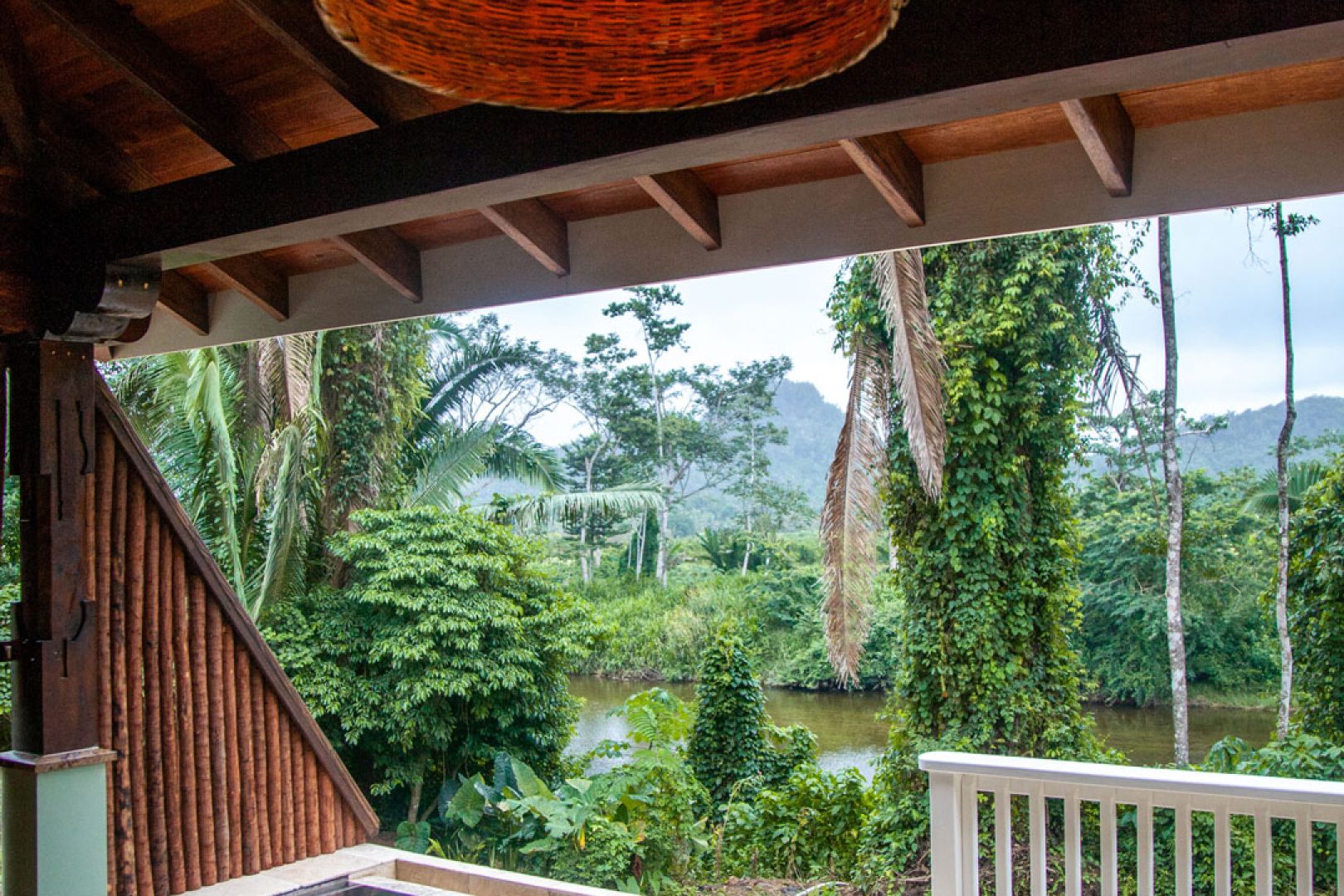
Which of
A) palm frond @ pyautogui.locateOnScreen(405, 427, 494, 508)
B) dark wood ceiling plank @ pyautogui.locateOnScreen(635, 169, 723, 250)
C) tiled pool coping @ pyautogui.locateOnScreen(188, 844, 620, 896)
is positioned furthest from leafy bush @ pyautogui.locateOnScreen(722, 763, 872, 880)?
palm frond @ pyautogui.locateOnScreen(405, 427, 494, 508)

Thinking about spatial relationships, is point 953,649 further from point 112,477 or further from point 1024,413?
point 112,477

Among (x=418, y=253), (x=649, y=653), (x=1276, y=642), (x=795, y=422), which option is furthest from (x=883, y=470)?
(x=795, y=422)

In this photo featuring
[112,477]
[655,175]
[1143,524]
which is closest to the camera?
[655,175]

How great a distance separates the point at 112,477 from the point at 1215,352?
17390 mm

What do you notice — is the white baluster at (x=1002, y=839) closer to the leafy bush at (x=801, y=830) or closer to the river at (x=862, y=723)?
the leafy bush at (x=801, y=830)

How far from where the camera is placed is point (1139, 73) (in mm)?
1445

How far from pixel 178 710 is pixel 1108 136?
10.0 feet

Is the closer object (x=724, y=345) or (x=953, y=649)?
(x=953, y=649)

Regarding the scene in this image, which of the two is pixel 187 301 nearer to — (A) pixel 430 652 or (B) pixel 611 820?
(B) pixel 611 820

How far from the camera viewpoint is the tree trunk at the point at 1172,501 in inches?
393

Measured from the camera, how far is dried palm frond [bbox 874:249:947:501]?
7.16 m

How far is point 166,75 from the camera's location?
2.55 metres

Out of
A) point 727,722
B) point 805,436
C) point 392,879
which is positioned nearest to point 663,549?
point 805,436

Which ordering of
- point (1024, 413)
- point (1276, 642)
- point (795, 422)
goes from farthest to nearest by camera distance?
1. point (795, 422)
2. point (1276, 642)
3. point (1024, 413)
